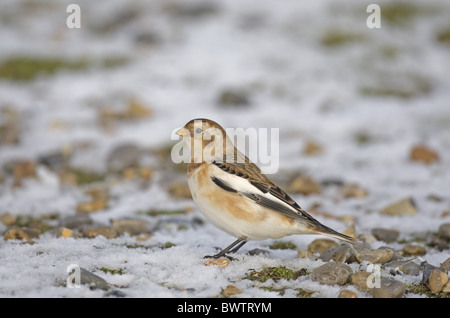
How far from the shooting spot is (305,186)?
24.7 ft

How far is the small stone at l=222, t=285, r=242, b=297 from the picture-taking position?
13.2 ft

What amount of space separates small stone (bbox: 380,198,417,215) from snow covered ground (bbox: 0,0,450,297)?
118 millimetres

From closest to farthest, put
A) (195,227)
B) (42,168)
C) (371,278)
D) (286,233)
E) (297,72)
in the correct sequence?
(371,278) → (286,233) → (195,227) → (42,168) → (297,72)

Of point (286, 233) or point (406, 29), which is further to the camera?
point (406, 29)

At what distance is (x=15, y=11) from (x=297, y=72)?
8.21m

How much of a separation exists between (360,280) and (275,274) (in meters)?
0.68

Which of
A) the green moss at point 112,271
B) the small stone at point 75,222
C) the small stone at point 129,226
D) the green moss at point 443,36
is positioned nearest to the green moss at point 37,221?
the small stone at point 75,222

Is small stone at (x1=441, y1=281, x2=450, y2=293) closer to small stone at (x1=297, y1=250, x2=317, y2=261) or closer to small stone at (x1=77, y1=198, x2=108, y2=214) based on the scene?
small stone at (x1=297, y1=250, x2=317, y2=261)

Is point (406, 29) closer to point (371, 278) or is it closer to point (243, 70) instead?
point (243, 70)

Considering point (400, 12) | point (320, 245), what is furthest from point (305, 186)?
point (400, 12)

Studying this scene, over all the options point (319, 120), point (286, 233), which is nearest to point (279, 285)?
point (286, 233)

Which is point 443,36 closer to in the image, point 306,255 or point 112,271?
point 306,255

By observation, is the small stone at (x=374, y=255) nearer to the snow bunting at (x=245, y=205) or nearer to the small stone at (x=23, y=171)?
the snow bunting at (x=245, y=205)
